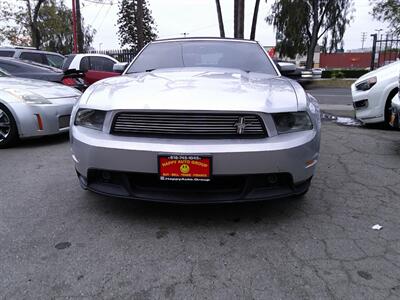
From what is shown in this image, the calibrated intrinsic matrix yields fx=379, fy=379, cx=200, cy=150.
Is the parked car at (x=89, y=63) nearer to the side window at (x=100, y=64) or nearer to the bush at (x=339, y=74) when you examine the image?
the side window at (x=100, y=64)

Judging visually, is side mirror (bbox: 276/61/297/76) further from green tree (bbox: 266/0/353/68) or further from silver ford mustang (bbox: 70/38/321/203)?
green tree (bbox: 266/0/353/68)

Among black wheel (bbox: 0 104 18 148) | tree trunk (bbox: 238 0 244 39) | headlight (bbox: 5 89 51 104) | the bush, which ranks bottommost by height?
the bush

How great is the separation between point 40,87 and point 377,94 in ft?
16.6

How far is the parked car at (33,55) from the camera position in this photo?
9953 mm

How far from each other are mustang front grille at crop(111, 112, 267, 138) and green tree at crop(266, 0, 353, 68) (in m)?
27.9

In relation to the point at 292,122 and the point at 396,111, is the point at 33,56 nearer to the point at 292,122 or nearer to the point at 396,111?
the point at 396,111

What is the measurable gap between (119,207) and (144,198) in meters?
0.57

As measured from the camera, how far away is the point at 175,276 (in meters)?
2.08

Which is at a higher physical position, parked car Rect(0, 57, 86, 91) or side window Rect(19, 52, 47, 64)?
side window Rect(19, 52, 47, 64)

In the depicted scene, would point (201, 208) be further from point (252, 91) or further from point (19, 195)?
point (19, 195)

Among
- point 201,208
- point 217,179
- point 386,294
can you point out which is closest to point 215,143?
point 217,179

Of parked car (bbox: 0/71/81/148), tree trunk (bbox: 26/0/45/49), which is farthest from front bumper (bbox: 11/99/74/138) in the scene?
tree trunk (bbox: 26/0/45/49)

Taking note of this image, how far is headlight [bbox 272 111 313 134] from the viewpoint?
2549 millimetres

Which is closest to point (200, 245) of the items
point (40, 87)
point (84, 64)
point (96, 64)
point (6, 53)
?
point (40, 87)
